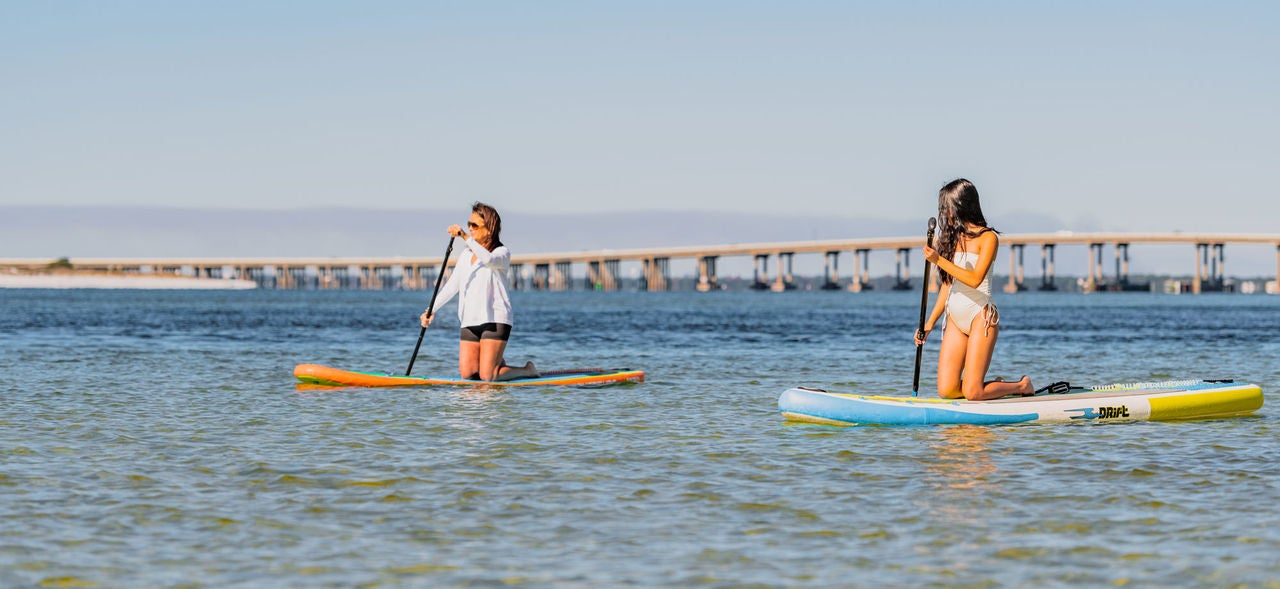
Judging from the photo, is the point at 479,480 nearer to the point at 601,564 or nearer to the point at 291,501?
the point at 291,501

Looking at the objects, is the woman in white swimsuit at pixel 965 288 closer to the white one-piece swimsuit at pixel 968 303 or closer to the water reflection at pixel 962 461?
the white one-piece swimsuit at pixel 968 303

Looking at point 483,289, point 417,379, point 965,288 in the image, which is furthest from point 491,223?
point 965,288

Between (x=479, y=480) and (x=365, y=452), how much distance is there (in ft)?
5.90

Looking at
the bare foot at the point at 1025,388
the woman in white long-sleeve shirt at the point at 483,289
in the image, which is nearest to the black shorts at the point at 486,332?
the woman in white long-sleeve shirt at the point at 483,289

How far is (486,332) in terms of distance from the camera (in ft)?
50.2

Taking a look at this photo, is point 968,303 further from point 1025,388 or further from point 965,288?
point 1025,388

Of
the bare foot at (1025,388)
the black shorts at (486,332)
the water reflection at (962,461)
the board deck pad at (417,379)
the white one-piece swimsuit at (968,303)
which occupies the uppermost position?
the white one-piece swimsuit at (968,303)

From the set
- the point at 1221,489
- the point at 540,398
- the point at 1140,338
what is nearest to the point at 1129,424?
the point at 1221,489

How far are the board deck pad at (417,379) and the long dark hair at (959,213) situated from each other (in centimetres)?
615

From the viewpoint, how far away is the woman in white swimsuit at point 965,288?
11508 mm

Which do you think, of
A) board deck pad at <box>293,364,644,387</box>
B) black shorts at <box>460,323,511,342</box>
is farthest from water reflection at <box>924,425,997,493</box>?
board deck pad at <box>293,364,644,387</box>

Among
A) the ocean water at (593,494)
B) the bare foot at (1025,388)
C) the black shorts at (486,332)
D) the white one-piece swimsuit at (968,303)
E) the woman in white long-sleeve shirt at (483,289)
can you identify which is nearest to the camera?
the ocean water at (593,494)

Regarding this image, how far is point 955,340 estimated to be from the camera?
472 inches

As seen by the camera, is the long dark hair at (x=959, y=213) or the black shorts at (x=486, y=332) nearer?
the long dark hair at (x=959, y=213)
